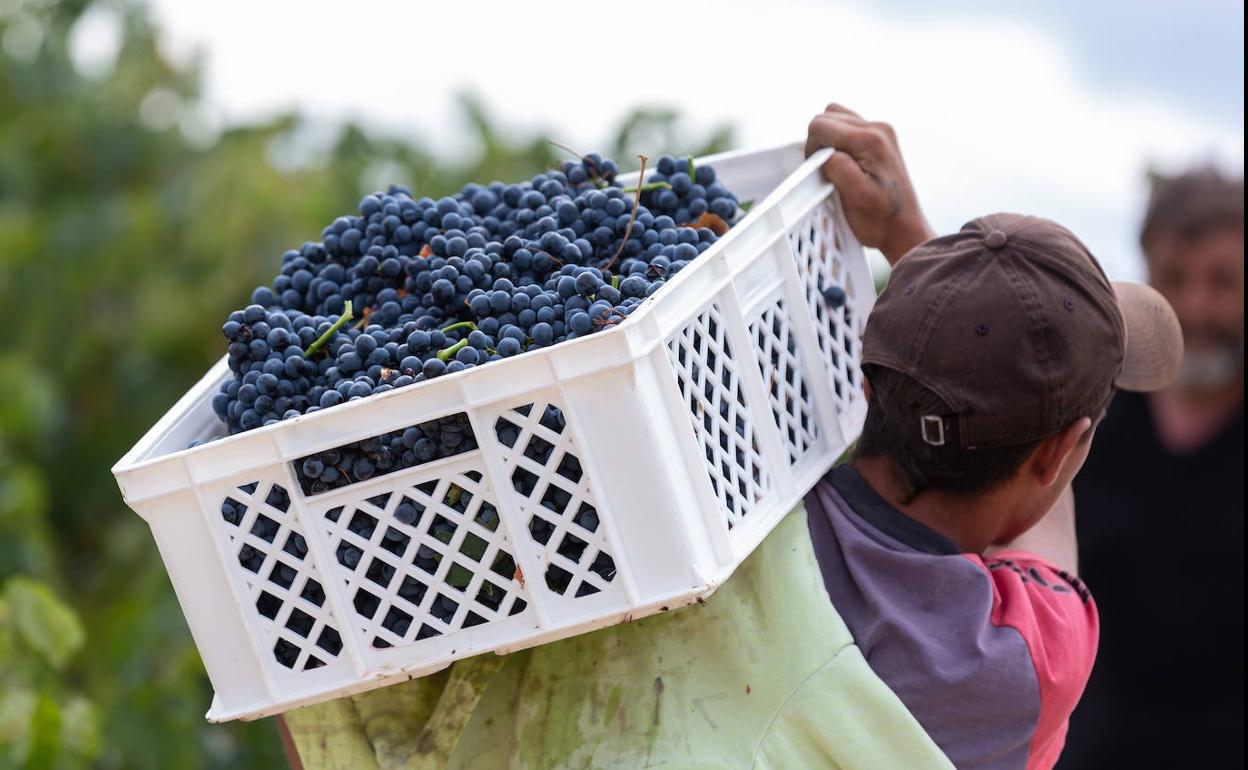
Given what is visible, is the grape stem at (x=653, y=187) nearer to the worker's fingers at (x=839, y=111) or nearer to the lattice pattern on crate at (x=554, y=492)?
the worker's fingers at (x=839, y=111)

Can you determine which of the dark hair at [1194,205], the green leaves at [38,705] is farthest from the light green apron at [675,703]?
the dark hair at [1194,205]

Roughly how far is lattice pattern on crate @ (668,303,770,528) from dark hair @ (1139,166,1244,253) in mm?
2409

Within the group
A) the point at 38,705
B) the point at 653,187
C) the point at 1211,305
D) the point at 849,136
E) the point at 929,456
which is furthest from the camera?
the point at 1211,305

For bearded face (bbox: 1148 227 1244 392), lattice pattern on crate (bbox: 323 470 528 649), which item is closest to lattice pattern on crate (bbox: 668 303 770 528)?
lattice pattern on crate (bbox: 323 470 528 649)

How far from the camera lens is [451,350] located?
4.72ft

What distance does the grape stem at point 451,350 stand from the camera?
4.71 feet

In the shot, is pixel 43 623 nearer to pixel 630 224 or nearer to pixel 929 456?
pixel 630 224

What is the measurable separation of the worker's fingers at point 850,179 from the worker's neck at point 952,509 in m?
0.38

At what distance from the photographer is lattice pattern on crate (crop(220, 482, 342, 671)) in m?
1.43

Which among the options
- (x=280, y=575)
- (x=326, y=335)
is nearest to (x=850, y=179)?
(x=326, y=335)

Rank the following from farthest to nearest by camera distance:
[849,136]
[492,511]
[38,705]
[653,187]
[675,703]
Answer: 1. [38,705]
2. [849,136]
3. [653,187]
4. [675,703]
5. [492,511]

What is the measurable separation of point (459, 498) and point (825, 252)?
2.24ft

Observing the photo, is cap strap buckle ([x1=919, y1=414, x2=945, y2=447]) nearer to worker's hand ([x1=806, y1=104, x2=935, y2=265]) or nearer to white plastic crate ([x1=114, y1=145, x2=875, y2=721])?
white plastic crate ([x1=114, y1=145, x2=875, y2=721])

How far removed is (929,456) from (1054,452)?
A: 151mm
